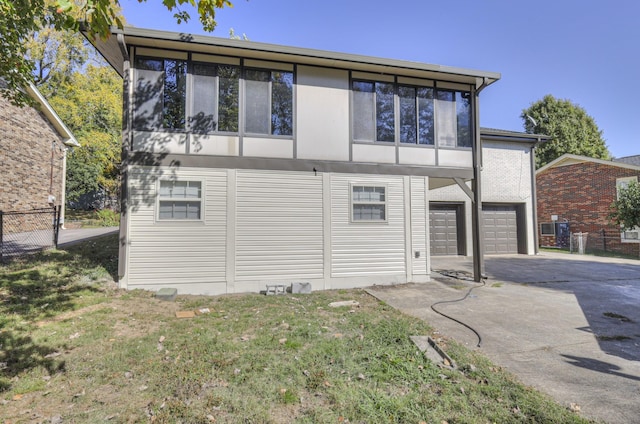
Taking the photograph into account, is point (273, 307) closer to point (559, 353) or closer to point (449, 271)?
point (559, 353)

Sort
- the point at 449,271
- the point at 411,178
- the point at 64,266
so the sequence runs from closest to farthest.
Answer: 1. the point at 64,266
2. the point at 411,178
3. the point at 449,271

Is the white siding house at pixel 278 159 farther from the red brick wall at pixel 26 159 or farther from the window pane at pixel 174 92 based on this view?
the red brick wall at pixel 26 159

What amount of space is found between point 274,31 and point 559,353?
1144 centimetres

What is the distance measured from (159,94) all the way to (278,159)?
10.1ft

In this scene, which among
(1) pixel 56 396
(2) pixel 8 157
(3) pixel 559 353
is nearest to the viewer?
(1) pixel 56 396

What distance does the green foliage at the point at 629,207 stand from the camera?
12102 millimetres

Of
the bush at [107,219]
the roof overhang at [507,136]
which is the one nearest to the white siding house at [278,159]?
the roof overhang at [507,136]

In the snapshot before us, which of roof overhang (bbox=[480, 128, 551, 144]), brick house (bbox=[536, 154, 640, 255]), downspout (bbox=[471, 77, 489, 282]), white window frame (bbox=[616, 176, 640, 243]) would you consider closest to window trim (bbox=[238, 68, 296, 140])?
downspout (bbox=[471, 77, 489, 282])

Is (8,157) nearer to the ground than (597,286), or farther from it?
farther from it

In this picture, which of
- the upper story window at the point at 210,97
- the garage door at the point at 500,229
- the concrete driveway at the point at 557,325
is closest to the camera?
the concrete driveway at the point at 557,325

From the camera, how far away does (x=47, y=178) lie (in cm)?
1455

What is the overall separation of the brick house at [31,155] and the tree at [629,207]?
23468 mm

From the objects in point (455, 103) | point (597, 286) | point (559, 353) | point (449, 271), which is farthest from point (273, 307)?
point (597, 286)

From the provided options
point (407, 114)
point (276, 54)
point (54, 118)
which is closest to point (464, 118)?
point (407, 114)
